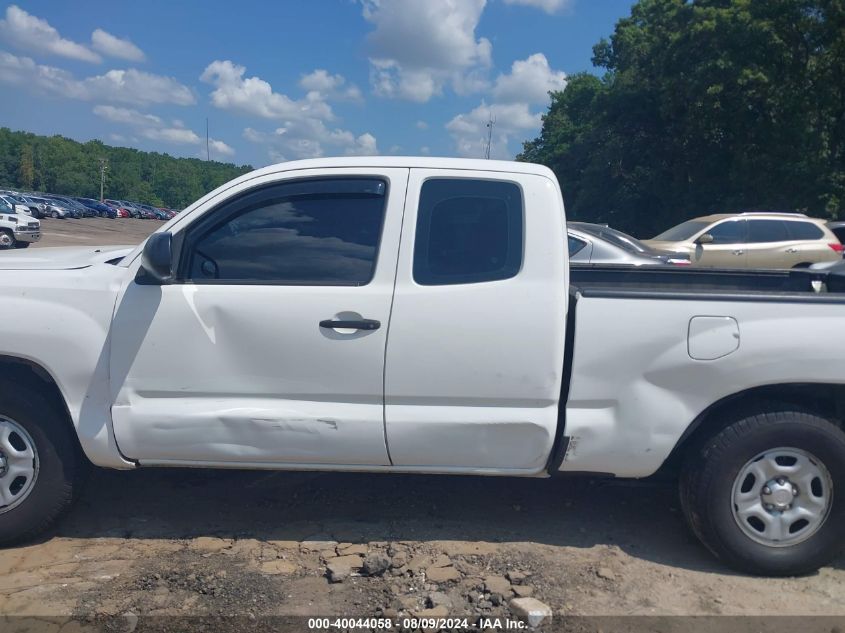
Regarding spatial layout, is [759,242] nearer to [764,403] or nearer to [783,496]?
[764,403]

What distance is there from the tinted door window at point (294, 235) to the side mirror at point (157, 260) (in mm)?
146

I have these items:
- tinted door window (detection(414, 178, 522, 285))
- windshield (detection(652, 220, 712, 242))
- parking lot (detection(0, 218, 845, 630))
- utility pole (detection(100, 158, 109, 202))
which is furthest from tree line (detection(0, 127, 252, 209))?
tinted door window (detection(414, 178, 522, 285))

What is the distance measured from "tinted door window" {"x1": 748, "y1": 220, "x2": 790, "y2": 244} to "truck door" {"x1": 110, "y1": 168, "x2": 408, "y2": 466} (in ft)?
40.5

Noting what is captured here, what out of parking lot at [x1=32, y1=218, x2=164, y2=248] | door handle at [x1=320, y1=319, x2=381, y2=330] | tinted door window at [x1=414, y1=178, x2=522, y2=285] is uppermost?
tinted door window at [x1=414, y1=178, x2=522, y2=285]

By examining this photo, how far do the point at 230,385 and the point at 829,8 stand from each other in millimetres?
25406

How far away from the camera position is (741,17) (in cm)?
2505

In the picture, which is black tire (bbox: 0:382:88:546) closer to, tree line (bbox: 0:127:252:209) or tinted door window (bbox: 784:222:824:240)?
tinted door window (bbox: 784:222:824:240)

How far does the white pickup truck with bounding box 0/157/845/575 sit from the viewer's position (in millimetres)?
3545

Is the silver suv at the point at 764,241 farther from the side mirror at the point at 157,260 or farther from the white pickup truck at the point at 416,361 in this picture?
the side mirror at the point at 157,260

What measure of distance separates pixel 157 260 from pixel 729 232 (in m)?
13.0

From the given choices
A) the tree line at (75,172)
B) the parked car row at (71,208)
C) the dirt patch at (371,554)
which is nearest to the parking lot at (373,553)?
the dirt patch at (371,554)

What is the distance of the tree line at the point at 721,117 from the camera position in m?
24.0

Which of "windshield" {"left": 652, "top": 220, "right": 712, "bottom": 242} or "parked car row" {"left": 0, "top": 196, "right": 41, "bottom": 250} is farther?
"parked car row" {"left": 0, "top": 196, "right": 41, "bottom": 250}

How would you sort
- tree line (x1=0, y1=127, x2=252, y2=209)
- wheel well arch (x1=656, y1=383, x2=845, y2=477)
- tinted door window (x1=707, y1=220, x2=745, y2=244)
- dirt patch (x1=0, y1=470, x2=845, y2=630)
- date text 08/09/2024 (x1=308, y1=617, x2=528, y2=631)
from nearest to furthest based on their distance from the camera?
date text 08/09/2024 (x1=308, y1=617, x2=528, y2=631)
dirt patch (x1=0, y1=470, x2=845, y2=630)
wheel well arch (x1=656, y1=383, x2=845, y2=477)
tinted door window (x1=707, y1=220, x2=745, y2=244)
tree line (x1=0, y1=127, x2=252, y2=209)
